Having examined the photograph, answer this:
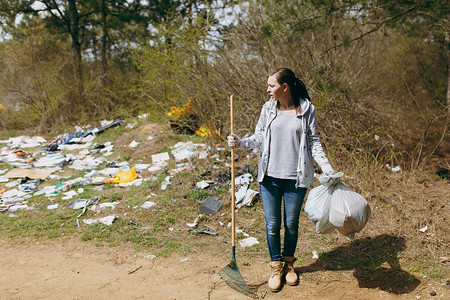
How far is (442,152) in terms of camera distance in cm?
665

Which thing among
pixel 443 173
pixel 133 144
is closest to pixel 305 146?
pixel 443 173

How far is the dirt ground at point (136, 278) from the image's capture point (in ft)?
9.57

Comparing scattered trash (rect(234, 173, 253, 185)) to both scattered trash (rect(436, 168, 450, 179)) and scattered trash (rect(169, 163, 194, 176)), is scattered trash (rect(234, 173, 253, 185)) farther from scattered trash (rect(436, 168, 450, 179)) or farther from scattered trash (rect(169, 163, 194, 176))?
scattered trash (rect(436, 168, 450, 179))

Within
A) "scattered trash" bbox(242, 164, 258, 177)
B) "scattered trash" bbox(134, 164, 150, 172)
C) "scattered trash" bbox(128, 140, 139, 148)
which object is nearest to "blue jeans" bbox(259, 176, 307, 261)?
"scattered trash" bbox(242, 164, 258, 177)

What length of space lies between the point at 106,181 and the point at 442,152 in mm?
6332

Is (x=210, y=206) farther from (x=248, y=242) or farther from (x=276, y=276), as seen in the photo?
(x=276, y=276)

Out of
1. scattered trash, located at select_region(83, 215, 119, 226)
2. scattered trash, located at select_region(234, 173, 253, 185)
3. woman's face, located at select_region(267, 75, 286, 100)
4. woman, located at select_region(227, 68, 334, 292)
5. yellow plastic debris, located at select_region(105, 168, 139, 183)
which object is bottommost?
scattered trash, located at select_region(83, 215, 119, 226)

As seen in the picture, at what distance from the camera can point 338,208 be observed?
2695mm

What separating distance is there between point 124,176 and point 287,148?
3999 mm

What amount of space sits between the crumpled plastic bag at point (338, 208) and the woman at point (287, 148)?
0.53 ft

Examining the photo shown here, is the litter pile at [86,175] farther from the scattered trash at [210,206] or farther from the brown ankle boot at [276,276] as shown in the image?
the brown ankle boot at [276,276]

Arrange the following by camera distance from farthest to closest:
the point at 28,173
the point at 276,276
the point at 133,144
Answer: the point at 133,144 < the point at 28,173 < the point at 276,276

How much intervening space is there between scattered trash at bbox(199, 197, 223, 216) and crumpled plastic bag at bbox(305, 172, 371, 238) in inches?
77.2

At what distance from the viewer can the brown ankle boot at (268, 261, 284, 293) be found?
2.91m
